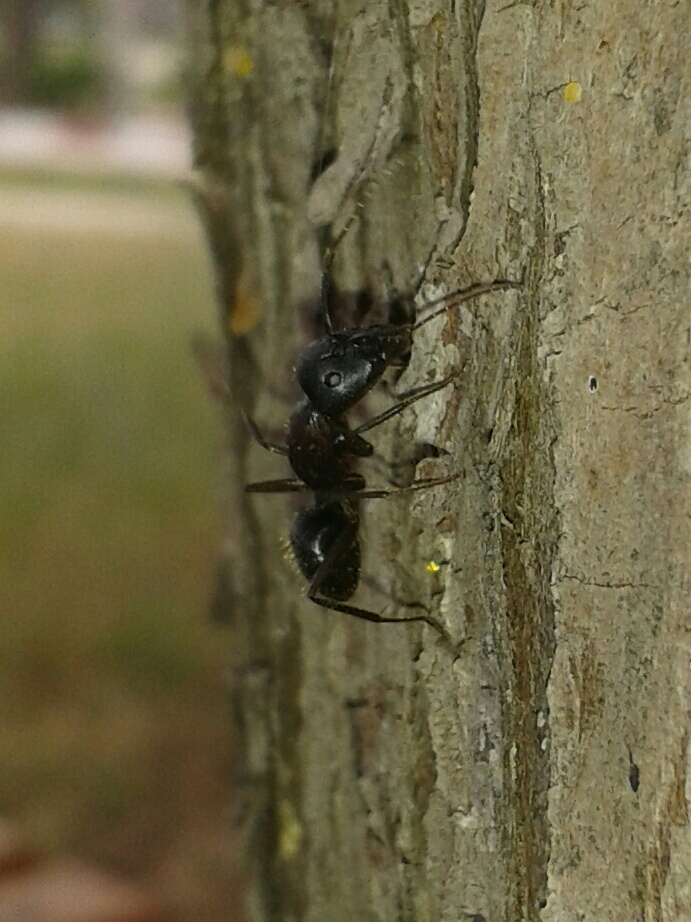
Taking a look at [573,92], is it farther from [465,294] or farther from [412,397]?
[412,397]

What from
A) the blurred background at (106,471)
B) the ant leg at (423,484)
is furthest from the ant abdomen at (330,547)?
the blurred background at (106,471)

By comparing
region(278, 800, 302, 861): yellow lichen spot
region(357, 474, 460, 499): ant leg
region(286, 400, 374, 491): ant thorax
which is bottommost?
region(278, 800, 302, 861): yellow lichen spot

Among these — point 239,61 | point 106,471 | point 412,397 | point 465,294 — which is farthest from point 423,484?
point 106,471

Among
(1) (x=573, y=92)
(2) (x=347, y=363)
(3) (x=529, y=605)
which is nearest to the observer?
(1) (x=573, y=92)

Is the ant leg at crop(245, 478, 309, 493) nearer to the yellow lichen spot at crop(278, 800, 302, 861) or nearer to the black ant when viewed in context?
the black ant

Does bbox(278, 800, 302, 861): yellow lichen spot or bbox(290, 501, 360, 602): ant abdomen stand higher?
bbox(290, 501, 360, 602): ant abdomen

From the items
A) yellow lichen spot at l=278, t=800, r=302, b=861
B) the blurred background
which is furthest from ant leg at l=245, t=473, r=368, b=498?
the blurred background
